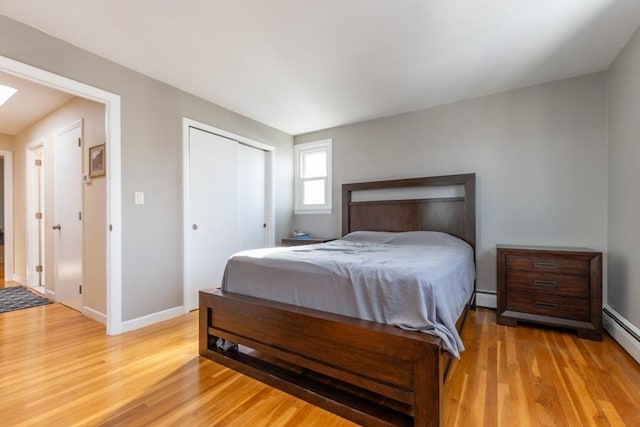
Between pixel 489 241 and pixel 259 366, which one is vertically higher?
pixel 489 241

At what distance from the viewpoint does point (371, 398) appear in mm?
1525

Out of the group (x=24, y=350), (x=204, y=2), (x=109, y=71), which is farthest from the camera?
(x=109, y=71)

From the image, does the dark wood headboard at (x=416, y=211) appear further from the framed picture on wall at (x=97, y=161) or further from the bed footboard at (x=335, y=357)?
the framed picture on wall at (x=97, y=161)

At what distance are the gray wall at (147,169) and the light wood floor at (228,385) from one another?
19.3 inches

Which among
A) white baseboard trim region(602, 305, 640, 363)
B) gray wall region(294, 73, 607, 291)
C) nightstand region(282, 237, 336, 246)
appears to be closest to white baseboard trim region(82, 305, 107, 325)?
nightstand region(282, 237, 336, 246)

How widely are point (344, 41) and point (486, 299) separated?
2946 millimetres

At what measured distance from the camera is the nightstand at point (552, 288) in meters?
2.31

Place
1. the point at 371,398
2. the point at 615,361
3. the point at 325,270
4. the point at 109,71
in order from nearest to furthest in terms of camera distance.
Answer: the point at 371,398 < the point at 325,270 < the point at 615,361 < the point at 109,71

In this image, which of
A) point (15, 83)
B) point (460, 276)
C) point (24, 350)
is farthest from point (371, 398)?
point (15, 83)

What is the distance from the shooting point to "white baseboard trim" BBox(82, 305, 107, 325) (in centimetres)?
270

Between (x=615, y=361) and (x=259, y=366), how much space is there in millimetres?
2387

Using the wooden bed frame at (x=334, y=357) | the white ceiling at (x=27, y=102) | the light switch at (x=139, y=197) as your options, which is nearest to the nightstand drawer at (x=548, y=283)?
the wooden bed frame at (x=334, y=357)

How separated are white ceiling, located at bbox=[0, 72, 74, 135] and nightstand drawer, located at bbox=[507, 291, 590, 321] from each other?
16.1ft

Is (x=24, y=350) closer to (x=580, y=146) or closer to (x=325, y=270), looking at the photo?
(x=325, y=270)
